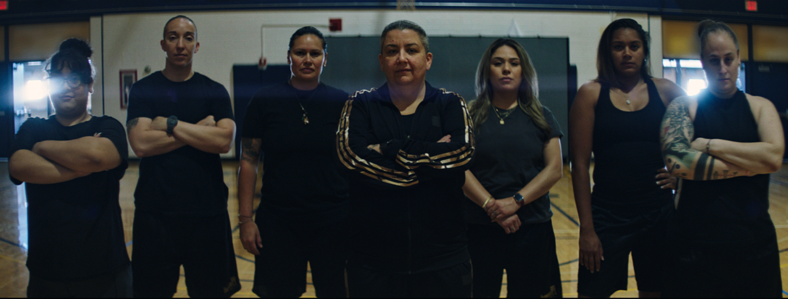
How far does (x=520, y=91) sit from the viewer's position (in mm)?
1924

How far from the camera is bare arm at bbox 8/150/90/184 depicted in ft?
6.03

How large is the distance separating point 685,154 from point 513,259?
0.92 m

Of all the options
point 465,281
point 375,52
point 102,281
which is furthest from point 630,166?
point 102,281

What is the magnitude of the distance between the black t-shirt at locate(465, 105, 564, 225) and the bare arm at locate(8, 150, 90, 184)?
6.45ft

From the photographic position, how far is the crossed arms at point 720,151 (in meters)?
1.72

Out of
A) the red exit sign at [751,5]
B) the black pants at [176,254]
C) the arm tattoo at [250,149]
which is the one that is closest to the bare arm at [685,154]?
the red exit sign at [751,5]

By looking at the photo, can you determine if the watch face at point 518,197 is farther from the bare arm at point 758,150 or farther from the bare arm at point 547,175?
the bare arm at point 758,150

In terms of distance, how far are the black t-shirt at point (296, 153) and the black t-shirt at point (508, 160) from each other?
0.68m

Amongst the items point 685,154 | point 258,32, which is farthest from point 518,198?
point 258,32

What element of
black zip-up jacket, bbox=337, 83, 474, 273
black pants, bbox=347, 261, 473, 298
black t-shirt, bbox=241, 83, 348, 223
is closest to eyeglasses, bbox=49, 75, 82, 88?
black t-shirt, bbox=241, 83, 348, 223

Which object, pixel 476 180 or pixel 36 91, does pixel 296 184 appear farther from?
pixel 36 91

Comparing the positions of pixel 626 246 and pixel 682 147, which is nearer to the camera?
pixel 682 147

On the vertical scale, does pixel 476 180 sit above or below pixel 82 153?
below

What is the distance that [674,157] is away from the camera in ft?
5.85
